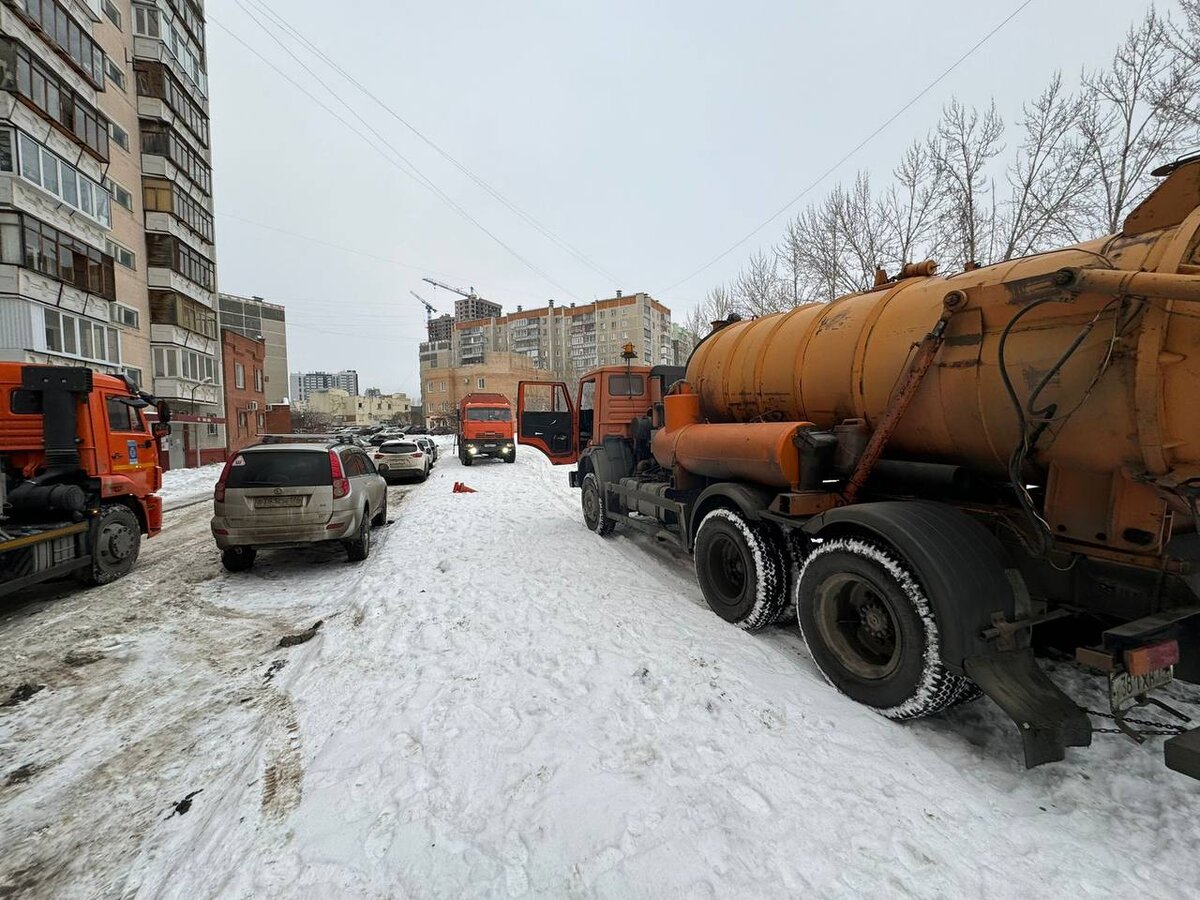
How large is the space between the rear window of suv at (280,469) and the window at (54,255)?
55.9ft

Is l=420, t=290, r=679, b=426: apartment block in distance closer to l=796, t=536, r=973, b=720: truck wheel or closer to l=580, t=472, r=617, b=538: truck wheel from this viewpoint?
l=580, t=472, r=617, b=538: truck wheel

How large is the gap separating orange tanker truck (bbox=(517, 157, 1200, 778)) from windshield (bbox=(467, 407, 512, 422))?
1874 centimetres

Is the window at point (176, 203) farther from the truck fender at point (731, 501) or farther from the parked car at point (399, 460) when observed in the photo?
the truck fender at point (731, 501)

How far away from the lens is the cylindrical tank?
8.33 ft

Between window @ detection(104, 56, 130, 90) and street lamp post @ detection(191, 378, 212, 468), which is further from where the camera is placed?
street lamp post @ detection(191, 378, 212, 468)

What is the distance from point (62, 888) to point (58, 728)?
1.80 meters

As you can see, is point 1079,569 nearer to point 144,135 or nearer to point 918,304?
point 918,304

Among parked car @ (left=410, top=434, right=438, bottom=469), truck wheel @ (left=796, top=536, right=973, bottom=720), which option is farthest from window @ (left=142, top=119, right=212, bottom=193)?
truck wheel @ (left=796, top=536, right=973, bottom=720)

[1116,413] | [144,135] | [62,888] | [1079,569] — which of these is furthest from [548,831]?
[144,135]

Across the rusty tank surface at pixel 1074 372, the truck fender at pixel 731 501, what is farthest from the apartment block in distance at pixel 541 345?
the rusty tank surface at pixel 1074 372

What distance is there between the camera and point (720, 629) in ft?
15.4

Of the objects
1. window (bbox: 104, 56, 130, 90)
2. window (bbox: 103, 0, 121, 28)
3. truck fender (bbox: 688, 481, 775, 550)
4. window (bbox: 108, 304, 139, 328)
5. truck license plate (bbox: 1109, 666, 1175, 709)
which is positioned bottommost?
truck license plate (bbox: 1109, 666, 1175, 709)

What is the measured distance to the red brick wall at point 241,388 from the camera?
3281cm

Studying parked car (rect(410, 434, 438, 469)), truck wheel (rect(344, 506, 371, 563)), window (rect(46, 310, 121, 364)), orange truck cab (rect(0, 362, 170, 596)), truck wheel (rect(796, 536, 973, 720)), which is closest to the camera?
truck wheel (rect(796, 536, 973, 720))
